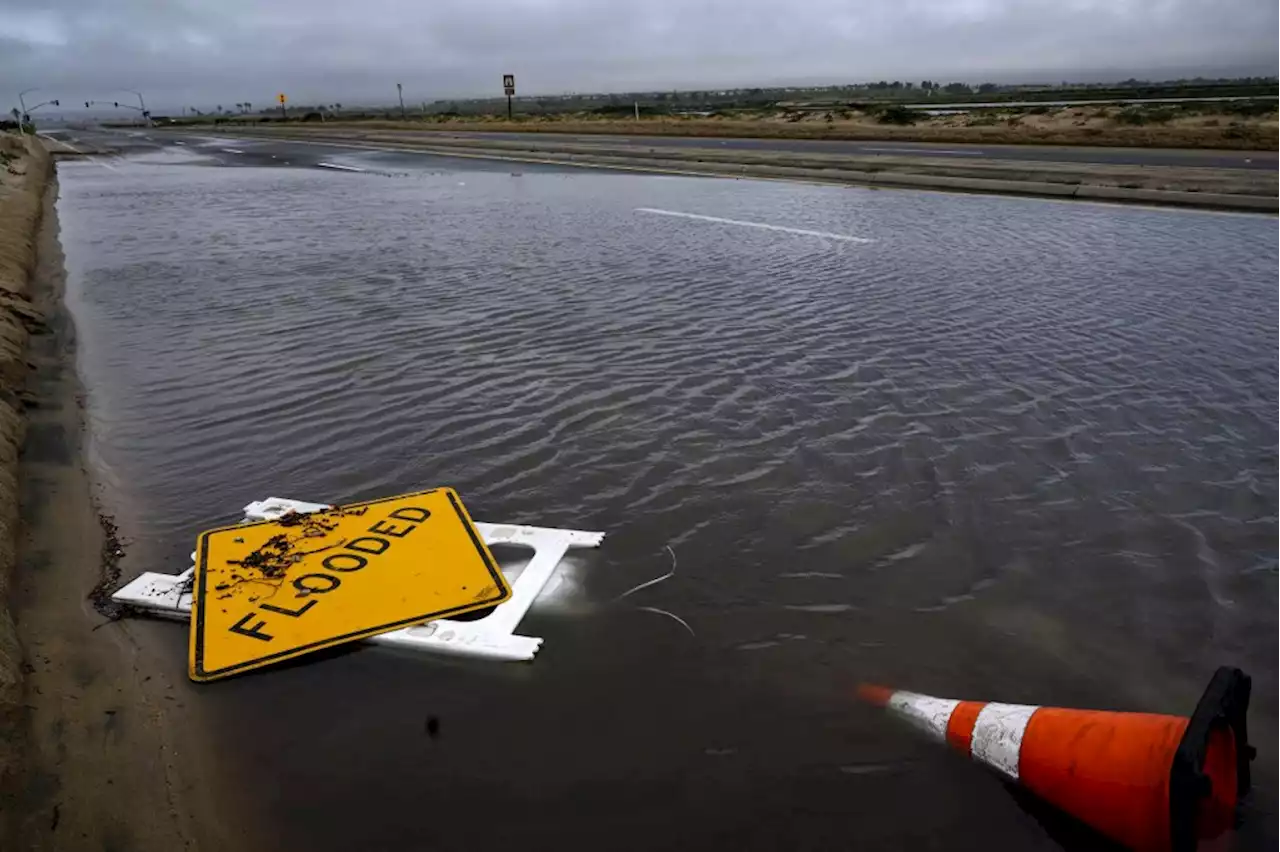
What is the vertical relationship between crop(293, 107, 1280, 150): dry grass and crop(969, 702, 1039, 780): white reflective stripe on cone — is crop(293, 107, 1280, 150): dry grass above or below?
above

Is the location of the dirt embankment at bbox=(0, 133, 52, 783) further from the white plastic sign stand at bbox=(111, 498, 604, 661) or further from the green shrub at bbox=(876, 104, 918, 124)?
the green shrub at bbox=(876, 104, 918, 124)

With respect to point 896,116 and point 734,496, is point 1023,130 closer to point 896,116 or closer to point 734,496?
point 896,116

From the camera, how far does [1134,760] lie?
278 cm

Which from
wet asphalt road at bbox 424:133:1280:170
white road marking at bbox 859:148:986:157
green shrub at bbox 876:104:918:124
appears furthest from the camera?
green shrub at bbox 876:104:918:124

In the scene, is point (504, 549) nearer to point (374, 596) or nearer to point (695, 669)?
point (374, 596)

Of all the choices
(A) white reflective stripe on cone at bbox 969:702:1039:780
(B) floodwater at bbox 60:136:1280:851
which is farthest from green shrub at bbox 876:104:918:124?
(A) white reflective stripe on cone at bbox 969:702:1039:780

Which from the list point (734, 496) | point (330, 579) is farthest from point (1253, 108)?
point (330, 579)

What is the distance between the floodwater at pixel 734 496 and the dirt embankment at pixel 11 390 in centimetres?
59

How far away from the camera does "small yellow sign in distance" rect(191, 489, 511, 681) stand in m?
4.02

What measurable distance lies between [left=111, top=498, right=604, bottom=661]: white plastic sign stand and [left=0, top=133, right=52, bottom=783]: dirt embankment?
605 millimetres

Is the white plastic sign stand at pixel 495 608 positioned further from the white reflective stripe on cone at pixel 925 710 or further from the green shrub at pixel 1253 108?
the green shrub at pixel 1253 108

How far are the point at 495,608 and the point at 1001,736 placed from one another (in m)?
2.40

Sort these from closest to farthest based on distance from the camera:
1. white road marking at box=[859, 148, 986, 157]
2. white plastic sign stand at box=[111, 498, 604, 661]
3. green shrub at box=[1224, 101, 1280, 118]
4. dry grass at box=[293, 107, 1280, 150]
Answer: white plastic sign stand at box=[111, 498, 604, 661] → dry grass at box=[293, 107, 1280, 150] → white road marking at box=[859, 148, 986, 157] → green shrub at box=[1224, 101, 1280, 118]

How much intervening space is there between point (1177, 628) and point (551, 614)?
3.06 metres
